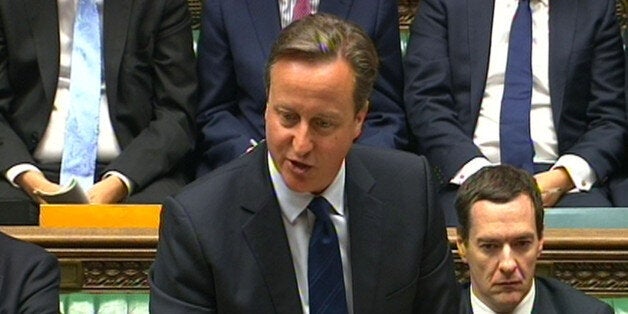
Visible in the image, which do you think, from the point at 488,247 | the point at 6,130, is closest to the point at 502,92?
the point at 488,247

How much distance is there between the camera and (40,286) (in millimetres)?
1944

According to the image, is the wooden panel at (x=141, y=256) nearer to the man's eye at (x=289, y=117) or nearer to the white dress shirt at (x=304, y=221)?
the white dress shirt at (x=304, y=221)

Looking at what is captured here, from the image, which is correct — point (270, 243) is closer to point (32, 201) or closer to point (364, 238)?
point (364, 238)

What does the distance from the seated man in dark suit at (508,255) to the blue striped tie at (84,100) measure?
0.87 meters

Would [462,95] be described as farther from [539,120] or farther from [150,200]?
[150,200]

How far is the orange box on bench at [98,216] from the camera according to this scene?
7.64 feet

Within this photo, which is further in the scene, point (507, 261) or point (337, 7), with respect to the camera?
point (337, 7)

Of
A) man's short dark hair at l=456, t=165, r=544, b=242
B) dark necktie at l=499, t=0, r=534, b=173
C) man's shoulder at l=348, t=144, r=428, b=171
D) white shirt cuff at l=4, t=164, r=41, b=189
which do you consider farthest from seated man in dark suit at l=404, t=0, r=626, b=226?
man's shoulder at l=348, t=144, r=428, b=171

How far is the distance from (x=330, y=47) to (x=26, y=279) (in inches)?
26.9

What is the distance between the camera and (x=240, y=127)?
2779 mm

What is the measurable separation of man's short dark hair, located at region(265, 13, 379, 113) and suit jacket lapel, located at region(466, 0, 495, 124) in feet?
4.14

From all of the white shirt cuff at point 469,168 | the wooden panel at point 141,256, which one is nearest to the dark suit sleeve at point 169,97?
Answer: the wooden panel at point 141,256

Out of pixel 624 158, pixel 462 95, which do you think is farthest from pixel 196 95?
pixel 624 158

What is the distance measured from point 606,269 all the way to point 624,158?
0.60 meters
